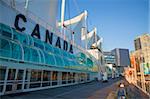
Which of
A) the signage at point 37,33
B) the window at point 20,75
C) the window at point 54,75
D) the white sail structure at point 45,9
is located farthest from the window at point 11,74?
the white sail structure at point 45,9

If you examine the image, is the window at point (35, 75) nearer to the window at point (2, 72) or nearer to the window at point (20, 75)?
the window at point (20, 75)

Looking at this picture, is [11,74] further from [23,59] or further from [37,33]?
[37,33]

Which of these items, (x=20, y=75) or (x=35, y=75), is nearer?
(x=20, y=75)

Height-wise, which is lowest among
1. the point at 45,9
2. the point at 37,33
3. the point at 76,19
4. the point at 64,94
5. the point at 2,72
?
the point at 64,94

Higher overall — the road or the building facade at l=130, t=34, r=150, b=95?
the building facade at l=130, t=34, r=150, b=95

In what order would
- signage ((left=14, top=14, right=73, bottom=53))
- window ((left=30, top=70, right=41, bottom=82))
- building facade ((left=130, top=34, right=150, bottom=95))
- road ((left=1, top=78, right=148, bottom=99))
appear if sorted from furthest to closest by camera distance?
building facade ((left=130, top=34, right=150, bottom=95)) → signage ((left=14, top=14, right=73, bottom=53)) → window ((left=30, top=70, right=41, bottom=82)) → road ((left=1, top=78, right=148, bottom=99))

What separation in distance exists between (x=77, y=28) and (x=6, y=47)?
186ft

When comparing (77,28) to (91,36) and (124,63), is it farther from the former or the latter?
(124,63)

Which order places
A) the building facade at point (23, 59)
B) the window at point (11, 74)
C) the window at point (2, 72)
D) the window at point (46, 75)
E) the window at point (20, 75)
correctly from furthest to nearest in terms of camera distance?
the window at point (46, 75), the window at point (20, 75), the window at point (11, 74), the building facade at point (23, 59), the window at point (2, 72)

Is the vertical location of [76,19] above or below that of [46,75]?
above

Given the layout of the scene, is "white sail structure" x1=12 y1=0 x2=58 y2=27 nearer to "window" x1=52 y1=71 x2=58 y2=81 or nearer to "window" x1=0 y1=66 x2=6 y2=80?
"window" x1=52 y1=71 x2=58 y2=81

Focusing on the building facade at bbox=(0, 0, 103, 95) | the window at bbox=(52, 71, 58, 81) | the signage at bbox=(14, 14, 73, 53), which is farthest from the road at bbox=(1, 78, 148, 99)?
the signage at bbox=(14, 14, 73, 53)

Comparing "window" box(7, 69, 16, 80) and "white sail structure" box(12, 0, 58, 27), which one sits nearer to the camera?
"window" box(7, 69, 16, 80)

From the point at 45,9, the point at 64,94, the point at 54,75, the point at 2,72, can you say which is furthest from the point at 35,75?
the point at 45,9
